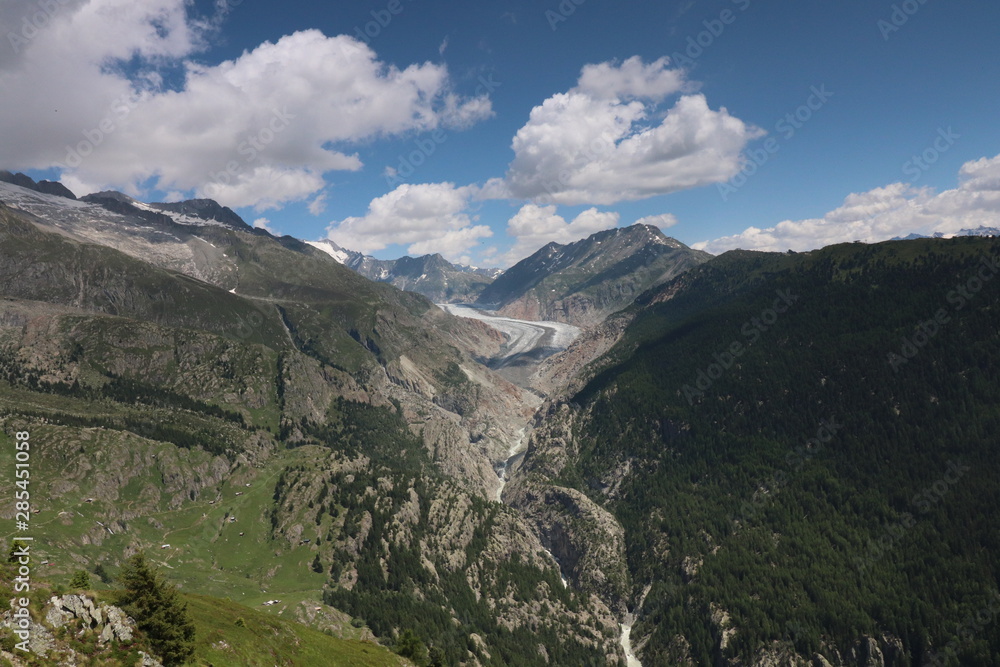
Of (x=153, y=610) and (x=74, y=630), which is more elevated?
(x=74, y=630)

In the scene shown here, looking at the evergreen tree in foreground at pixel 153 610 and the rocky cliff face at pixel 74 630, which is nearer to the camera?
the rocky cliff face at pixel 74 630

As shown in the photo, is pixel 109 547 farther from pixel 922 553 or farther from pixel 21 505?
pixel 922 553

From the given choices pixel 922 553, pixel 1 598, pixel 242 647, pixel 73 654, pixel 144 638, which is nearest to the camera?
pixel 1 598

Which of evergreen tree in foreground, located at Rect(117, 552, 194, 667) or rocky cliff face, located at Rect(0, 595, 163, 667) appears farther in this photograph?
evergreen tree in foreground, located at Rect(117, 552, 194, 667)

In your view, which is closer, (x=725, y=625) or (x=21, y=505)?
(x=21, y=505)

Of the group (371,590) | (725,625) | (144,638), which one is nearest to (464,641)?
(371,590)

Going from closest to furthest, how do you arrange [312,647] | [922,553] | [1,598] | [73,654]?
[1,598] → [73,654] → [312,647] → [922,553]

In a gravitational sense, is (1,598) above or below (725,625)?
above

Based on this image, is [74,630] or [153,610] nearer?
[74,630]
